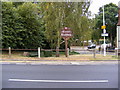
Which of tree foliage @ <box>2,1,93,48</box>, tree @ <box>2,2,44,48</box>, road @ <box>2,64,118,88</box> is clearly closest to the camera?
road @ <box>2,64,118,88</box>

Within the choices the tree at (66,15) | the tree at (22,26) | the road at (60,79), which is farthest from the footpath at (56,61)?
the tree at (22,26)

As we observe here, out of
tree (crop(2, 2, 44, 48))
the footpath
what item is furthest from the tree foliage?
the footpath

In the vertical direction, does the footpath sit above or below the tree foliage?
below

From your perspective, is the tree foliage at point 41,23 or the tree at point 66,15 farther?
the tree foliage at point 41,23

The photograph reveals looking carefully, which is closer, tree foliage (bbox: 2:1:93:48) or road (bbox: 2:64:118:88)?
road (bbox: 2:64:118:88)

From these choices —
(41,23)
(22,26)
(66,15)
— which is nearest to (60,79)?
(66,15)

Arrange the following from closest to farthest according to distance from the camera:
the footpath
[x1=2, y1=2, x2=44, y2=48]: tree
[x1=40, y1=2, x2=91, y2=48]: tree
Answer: the footpath
[x1=40, y1=2, x2=91, y2=48]: tree
[x1=2, y1=2, x2=44, y2=48]: tree

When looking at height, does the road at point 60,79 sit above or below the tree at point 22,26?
below

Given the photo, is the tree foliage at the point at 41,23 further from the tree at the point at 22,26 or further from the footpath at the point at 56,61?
the footpath at the point at 56,61

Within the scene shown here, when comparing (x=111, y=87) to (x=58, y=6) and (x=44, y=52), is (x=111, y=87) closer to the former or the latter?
(x=58, y=6)

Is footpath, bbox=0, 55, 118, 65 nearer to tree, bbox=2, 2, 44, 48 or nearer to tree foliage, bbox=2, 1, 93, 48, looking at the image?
tree foliage, bbox=2, 1, 93, 48

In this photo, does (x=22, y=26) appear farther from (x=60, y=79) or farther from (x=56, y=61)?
(x=60, y=79)

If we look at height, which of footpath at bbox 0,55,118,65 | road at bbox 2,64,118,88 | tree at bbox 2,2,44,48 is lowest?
footpath at bbox 0,55,118,65

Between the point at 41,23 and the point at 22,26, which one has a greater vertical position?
the point at 41,23
